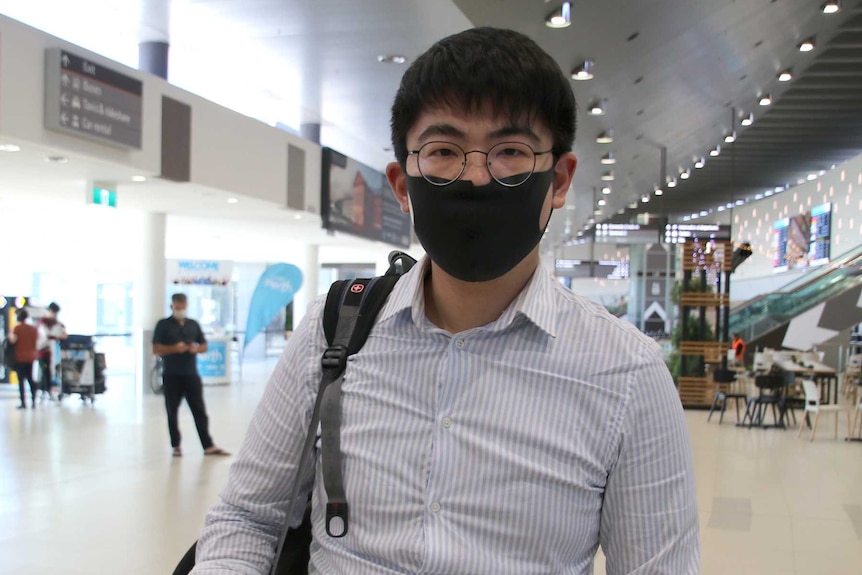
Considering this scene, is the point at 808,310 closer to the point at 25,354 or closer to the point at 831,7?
the point at 831,7

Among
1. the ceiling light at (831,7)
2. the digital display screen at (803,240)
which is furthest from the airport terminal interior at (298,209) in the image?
the digital display screen at (803,240)

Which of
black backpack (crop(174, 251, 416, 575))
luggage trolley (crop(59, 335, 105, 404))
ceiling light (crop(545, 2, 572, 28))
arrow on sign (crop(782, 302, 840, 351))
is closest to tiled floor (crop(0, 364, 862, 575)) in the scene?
luggage trolley (crop(59, 335, 105, 404))

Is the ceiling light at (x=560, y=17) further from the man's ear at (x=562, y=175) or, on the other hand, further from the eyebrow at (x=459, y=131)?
the eyebrow at (x=459, y=131)

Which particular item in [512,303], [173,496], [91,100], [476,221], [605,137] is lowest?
[173,496]

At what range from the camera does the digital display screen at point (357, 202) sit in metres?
14.4

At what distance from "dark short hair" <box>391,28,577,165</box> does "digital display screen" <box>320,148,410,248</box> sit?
13.0 metres

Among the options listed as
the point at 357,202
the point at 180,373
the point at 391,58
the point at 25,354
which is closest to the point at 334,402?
the point at 180,373

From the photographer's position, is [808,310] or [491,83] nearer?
[491,83]

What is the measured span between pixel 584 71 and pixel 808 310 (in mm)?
12198

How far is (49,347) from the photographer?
13.5 m

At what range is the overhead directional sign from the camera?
26.1ft

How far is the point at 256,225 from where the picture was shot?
56.4 ft

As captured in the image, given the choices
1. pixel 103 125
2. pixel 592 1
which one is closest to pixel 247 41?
pixel 103 125

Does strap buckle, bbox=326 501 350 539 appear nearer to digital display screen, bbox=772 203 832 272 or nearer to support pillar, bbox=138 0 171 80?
support pillar, bbox=138 0 171 80
